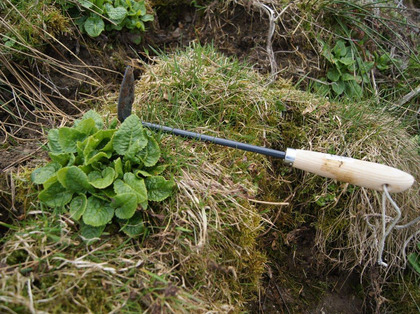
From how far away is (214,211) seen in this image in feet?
5.71

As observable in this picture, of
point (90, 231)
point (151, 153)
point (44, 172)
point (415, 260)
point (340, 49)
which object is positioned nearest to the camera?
point (90, 231)

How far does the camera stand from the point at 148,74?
2432 mm

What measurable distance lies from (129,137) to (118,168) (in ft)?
0.61

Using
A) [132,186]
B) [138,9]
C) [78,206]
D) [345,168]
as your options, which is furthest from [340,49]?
[78,206]

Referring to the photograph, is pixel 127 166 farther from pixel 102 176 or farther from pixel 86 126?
pixel 86 126

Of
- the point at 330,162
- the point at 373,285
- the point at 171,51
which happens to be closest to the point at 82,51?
the point at 171,51

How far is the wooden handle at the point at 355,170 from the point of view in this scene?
168cm

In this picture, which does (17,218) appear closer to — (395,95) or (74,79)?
(74,79)

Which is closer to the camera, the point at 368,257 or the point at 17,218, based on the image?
the point at 17,218

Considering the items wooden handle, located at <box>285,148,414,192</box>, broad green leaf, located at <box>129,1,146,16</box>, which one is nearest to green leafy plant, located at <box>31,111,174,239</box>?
wooden handle, located at <box>285,148,414,192</box>

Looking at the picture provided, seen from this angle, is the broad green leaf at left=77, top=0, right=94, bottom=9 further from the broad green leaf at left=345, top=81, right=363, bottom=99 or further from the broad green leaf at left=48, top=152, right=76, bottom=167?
the broad green leaf at left=345, top=81, right=363, bottom=99

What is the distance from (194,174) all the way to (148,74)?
0.94 m

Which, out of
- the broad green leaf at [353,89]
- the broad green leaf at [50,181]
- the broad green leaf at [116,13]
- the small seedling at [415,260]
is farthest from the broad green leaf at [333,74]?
the broad green leaf at [50,181]

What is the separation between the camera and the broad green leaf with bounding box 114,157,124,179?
65.4 inches
